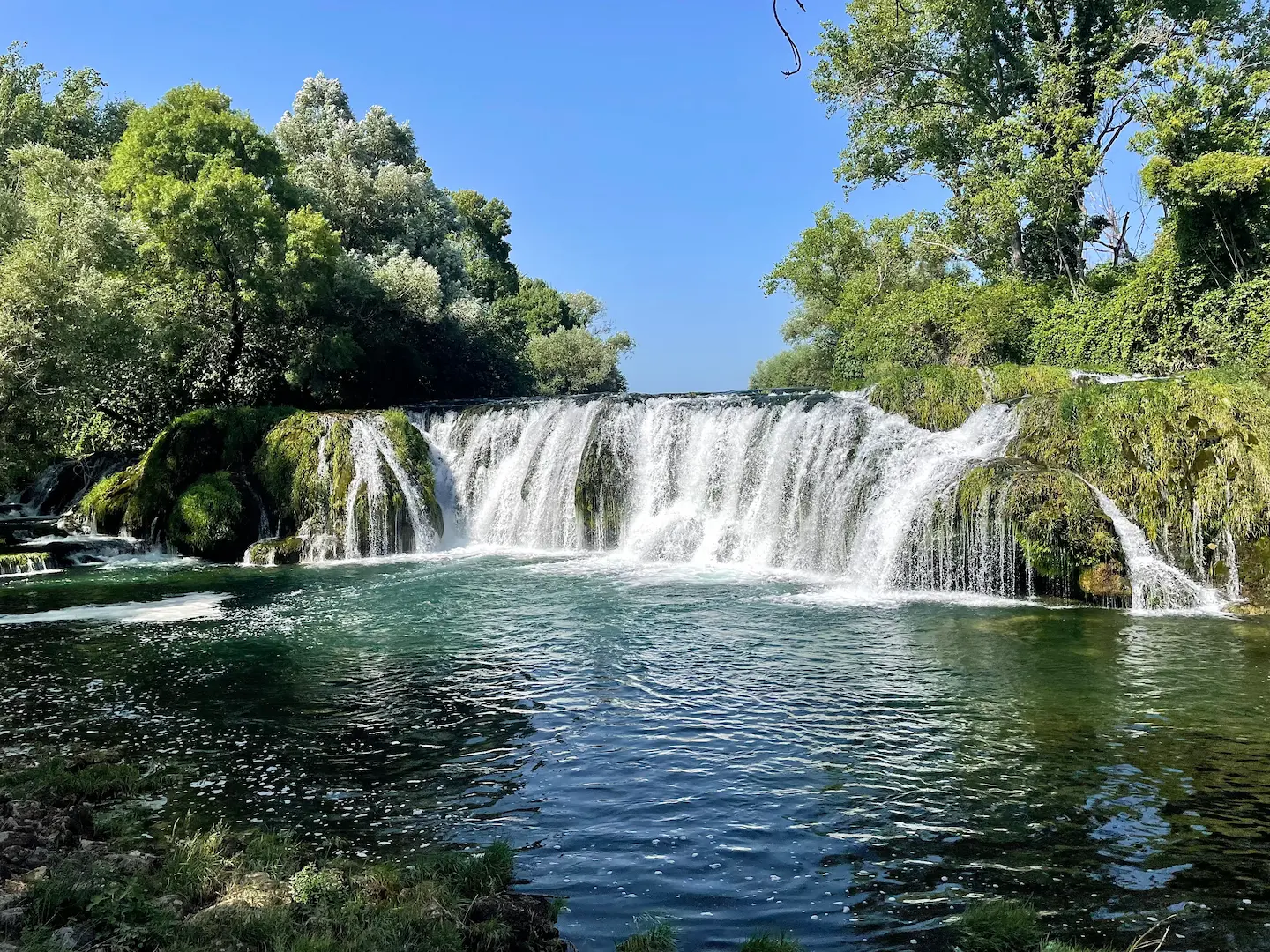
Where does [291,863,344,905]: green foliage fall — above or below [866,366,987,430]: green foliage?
below

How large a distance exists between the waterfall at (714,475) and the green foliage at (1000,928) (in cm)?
1057

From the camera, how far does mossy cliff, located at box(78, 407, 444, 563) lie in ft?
68.2

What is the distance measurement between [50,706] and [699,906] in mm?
7689

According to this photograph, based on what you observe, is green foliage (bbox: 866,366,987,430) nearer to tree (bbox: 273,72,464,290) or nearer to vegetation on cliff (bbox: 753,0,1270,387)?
vegetation on cliff (bbox: 753,0,1270,387)

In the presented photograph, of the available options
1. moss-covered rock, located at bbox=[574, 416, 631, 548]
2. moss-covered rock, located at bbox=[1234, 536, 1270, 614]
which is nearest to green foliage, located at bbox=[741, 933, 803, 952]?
moss-covered rock, located at bbox=[1234, 536, 1270, 614]

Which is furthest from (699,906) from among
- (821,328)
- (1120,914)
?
(821,328)

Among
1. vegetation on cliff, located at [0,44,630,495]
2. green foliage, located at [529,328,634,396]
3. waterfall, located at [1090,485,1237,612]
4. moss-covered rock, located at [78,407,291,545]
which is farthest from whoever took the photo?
green foliage, located at [529,328,634,396]

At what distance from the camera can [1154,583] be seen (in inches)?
526

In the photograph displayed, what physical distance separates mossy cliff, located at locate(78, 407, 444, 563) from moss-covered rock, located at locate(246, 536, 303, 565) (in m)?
0.03

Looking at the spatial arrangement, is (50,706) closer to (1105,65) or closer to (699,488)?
(699,488)

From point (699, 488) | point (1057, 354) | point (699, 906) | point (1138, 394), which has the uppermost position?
point (1057, 354)

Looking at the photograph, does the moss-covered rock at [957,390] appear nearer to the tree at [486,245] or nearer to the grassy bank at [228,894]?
the grassy bank at [228,894]

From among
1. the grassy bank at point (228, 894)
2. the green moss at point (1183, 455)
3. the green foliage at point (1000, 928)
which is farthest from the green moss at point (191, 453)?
the green foliage at point (1000, 928)

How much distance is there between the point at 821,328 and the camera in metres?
39.8
